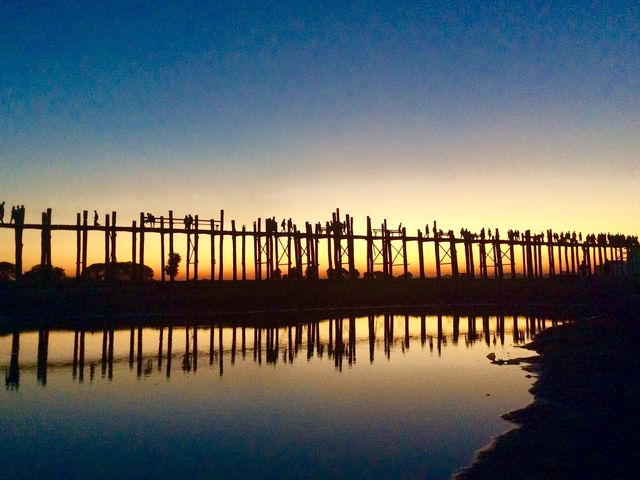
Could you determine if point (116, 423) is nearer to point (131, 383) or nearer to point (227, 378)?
point (131, 383)

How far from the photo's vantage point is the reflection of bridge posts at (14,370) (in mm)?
10664

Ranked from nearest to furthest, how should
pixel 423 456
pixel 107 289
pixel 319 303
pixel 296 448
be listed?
pixel 423 456 < pixel 296 448 < pixel 107 289 < pixel 319 303

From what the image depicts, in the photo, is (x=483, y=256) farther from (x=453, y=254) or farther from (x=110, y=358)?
(x=110, y=358)

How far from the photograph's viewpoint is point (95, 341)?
16.7 meters

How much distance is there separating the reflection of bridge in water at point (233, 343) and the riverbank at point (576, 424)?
4846 millimetres

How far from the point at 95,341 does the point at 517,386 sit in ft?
41.3

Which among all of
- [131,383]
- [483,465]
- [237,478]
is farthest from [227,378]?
[483,465]

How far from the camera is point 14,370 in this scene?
12.1 m

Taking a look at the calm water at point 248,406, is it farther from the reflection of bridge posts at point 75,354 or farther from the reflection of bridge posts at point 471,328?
the reflection of bridge posts at point 471,328

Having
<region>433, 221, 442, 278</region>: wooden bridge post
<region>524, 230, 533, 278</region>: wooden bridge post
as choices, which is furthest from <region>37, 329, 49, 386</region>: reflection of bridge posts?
<region>524, 230, 533, 278</region>: wooden bridge post

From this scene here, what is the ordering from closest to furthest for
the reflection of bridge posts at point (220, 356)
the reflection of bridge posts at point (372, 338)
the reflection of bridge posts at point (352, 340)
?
the reflection of bridge posts at point (220, 356) < the reflection of bridge posts at point (352, 340) < the reflection of bridge posts at point (372, 338)

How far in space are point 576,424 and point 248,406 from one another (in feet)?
16.5

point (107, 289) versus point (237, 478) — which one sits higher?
point (107, 289)

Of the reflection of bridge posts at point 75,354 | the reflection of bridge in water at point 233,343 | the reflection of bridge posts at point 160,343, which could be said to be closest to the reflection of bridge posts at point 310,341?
the reflection of bridge in water at point 233,343
